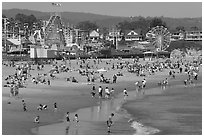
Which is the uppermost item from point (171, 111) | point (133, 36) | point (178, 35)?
point (178, 35)

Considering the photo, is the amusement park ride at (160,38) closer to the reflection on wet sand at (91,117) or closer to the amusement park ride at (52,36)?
the amusement park ride at (52,36)

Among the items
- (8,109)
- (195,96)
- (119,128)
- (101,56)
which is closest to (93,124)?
(119,128)

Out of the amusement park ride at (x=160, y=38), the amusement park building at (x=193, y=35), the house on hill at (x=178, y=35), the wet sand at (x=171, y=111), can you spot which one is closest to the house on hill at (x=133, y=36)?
the house on hill at (x=178, y=35)

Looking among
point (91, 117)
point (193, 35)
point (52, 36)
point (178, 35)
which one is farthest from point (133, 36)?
point (91, 117)

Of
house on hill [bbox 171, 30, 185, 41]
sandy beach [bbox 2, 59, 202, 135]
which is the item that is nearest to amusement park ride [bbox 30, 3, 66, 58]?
sandy beach [bbox 2, 59, 202, 135]

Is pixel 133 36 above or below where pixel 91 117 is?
above

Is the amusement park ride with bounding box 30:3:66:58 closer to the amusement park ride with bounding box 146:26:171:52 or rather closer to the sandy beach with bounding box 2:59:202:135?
the amusement park ride with bounding box 146:26:171:52

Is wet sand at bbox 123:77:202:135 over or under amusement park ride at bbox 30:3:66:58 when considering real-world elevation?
under

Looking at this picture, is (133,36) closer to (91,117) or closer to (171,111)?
(171,111)

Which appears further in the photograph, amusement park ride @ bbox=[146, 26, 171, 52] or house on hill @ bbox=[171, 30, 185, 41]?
house on hill @ bbox=[171, 30, 185, 41]
